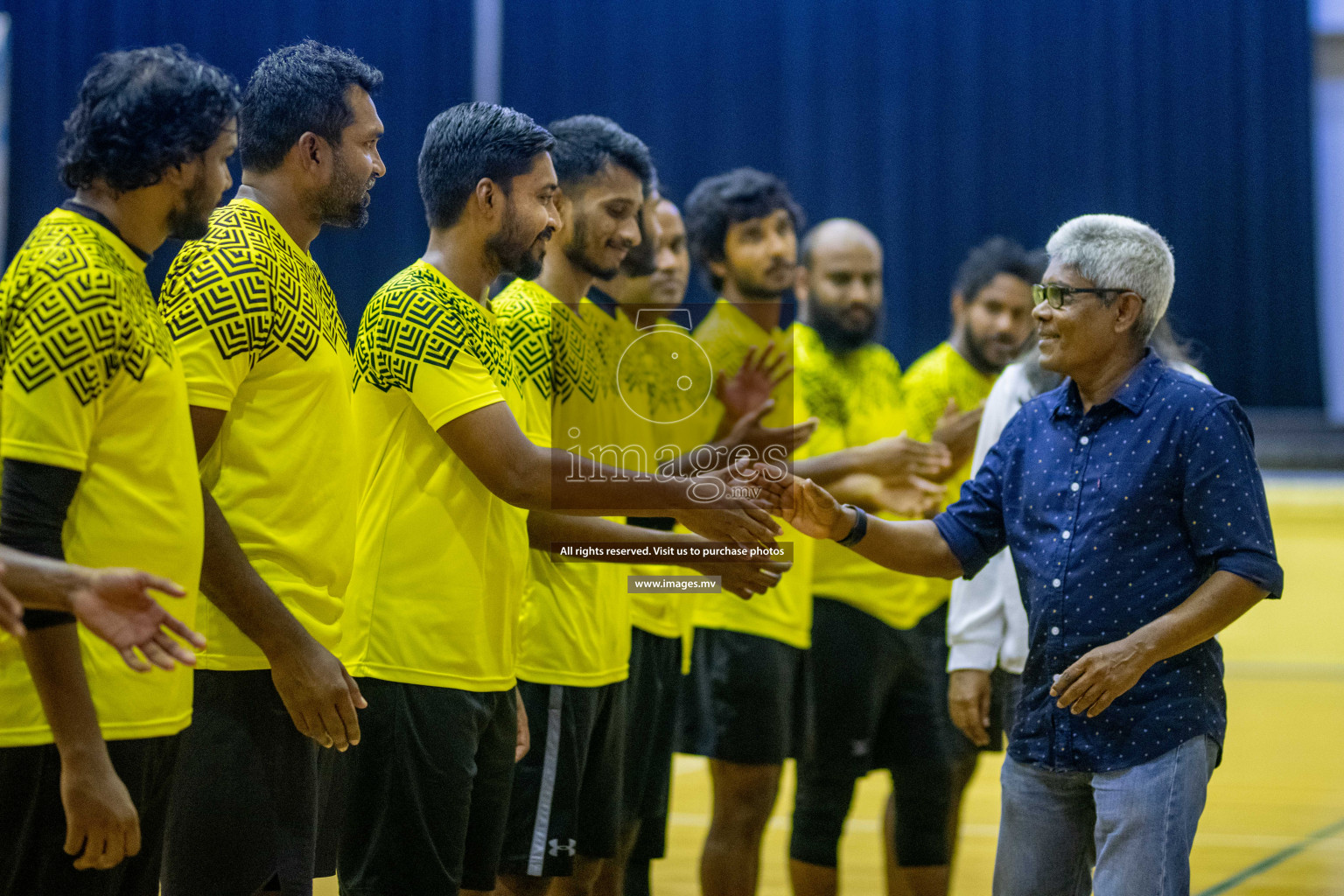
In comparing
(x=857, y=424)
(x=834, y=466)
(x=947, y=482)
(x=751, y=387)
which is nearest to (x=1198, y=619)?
(x=751, y=387)

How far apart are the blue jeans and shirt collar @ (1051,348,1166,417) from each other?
0.53m

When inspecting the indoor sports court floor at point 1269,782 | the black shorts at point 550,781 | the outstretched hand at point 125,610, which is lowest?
the indoor sports court floor at point 1269,782

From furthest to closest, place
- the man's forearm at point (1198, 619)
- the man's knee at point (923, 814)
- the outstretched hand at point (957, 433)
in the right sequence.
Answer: the outstretched hand at point (957, 433) → the man's knee at point (923, 814) → the man's forearm at point (1198, 619)

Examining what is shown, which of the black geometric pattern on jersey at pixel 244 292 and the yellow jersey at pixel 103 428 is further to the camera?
the black geometric pattern on jersey at pixel 244 292

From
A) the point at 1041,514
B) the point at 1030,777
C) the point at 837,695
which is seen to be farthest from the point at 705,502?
the point at 837,695

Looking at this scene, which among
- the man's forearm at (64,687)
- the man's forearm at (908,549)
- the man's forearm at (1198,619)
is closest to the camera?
the man's forearm at (64,687)

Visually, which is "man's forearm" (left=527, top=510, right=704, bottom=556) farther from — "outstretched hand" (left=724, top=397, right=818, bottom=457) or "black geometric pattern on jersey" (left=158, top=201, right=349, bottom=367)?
"black geometric pattern on jersey" (left=158, top=201, right=349, bottom=367)

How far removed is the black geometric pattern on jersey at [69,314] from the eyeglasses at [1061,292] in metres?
1.42

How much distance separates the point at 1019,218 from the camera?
750 centimetres

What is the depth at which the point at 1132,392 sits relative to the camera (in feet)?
6.86

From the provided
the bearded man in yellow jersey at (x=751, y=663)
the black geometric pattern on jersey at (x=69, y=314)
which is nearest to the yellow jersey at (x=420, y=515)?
the black geometric pattern on jersey at (x=69, y=314)

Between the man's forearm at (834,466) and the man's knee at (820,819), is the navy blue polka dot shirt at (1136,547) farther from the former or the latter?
the man's knee at (820,819)

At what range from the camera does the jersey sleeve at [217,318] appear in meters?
1.72

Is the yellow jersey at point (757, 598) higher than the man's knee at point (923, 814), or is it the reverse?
the yellow jersey at point (757, 598)
